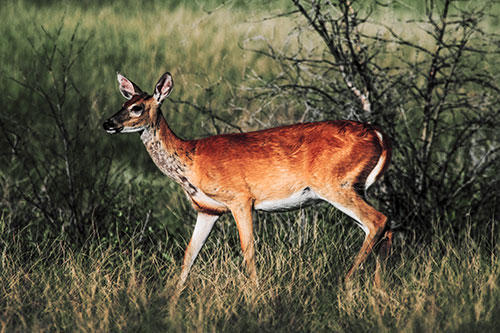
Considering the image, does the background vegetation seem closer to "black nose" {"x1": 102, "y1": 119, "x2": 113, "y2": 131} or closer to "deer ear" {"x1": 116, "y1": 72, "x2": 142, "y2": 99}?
"black nose" {"x1": 102, "y1": 119, "x2": 113, "y2": 131}

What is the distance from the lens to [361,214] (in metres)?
4.70

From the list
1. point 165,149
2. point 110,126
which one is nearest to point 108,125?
point 110,126

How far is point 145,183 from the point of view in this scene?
791 centimetres

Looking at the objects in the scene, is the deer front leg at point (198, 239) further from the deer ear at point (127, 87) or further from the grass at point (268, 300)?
the deer ear at point (127, 87)

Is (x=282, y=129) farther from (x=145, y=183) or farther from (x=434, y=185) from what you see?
(x=145, y=183)

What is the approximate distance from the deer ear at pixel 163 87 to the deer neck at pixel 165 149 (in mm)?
84

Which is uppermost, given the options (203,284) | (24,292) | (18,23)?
(203,284)

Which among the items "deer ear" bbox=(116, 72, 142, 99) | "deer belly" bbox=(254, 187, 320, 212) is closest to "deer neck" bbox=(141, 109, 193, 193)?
"deer ear" bbox=(116, 72, 142, 99)

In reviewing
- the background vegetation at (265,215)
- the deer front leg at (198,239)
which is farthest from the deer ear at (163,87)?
the background vegetation at (265,215)

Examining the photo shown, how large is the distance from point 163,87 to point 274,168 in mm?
798

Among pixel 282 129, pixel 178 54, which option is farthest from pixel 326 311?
pixel 178 54

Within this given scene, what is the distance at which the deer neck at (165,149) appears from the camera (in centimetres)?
465

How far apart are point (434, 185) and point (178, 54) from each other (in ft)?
17.3

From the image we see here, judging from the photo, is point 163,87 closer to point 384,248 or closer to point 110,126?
point 110,126
